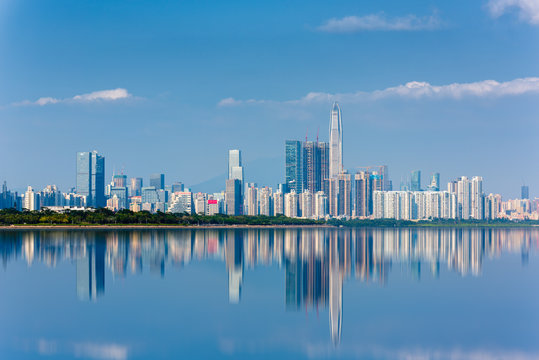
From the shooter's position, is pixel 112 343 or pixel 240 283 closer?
pixel 112 343

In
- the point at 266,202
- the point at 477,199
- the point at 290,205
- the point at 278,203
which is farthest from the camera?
the point at 266,202

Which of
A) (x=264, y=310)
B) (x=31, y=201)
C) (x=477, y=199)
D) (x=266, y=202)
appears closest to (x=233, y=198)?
(x=266, y=202)

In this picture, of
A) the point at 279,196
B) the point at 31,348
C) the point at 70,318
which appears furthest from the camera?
the point at 279,196

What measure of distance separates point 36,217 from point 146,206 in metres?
106

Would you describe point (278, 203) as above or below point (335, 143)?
below

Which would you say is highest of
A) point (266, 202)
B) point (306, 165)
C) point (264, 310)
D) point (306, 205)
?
point (306, 165)

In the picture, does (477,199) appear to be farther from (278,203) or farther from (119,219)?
(119,219)

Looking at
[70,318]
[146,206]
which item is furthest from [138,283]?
[146,206]

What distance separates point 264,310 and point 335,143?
178879 mm

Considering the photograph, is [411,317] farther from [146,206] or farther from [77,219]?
[146,206]

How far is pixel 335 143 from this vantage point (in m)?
193

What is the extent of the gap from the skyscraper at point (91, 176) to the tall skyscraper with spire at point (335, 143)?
69045 mm

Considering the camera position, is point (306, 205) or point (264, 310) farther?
point (306, 205)

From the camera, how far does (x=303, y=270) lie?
24.2 metres
